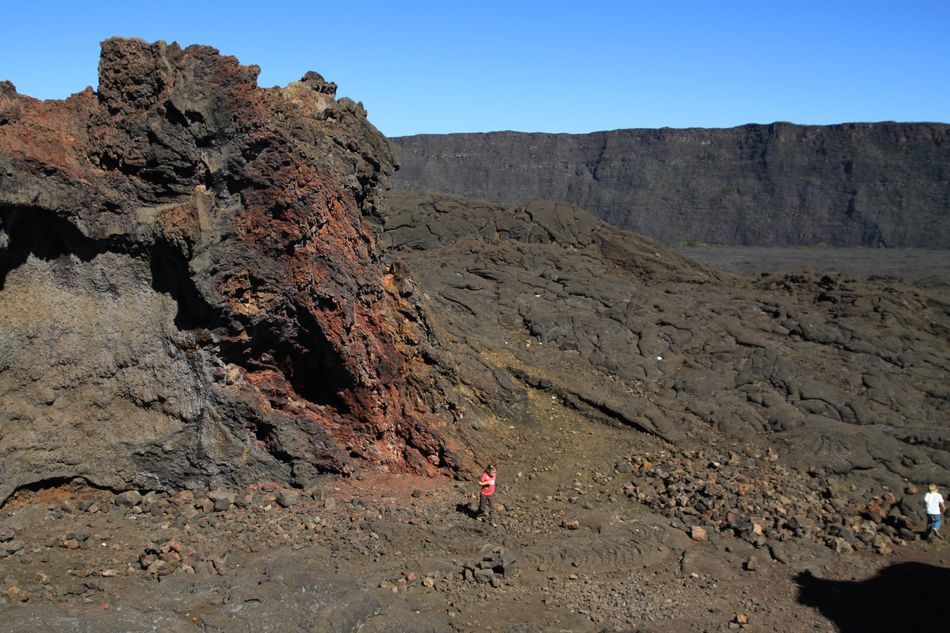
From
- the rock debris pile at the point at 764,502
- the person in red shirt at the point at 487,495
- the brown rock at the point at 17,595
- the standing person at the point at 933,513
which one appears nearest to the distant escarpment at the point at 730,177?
the rock debris pile at the point at 764,502

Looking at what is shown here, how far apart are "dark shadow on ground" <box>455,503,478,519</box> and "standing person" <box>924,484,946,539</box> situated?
6058 millimetres

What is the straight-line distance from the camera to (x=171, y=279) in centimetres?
913

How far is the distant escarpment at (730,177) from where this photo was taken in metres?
54.5

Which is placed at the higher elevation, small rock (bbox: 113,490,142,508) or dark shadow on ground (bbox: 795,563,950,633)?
small rock (bbox: 113,490,142,508)

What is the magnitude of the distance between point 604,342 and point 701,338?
77.6 inches

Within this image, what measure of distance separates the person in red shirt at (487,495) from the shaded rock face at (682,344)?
1.35 m

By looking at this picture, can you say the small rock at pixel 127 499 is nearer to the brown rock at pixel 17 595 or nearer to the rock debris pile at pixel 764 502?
the brown rock at pixel 17 595

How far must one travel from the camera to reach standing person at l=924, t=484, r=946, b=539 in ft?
36.7

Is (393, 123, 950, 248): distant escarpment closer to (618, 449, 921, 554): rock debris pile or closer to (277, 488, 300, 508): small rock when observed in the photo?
(618, 449, 921, 554): rock debris pile

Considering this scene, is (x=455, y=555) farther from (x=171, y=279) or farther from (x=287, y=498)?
(x=171, y=279)

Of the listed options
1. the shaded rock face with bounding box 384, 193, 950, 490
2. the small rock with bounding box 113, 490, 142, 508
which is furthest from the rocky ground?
the shaded rock face with bounding box 384, 193, 950, 490

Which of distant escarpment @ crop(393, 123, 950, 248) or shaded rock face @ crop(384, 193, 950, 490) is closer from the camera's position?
shaded rock face @ crop(384, 193, 950, 490)

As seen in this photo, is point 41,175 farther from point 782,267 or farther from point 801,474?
point 782,267

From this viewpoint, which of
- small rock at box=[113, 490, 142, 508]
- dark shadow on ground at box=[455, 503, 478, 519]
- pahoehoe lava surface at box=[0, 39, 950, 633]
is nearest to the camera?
pahoehoe lava surface at box=[0, 39, 950, 633]
